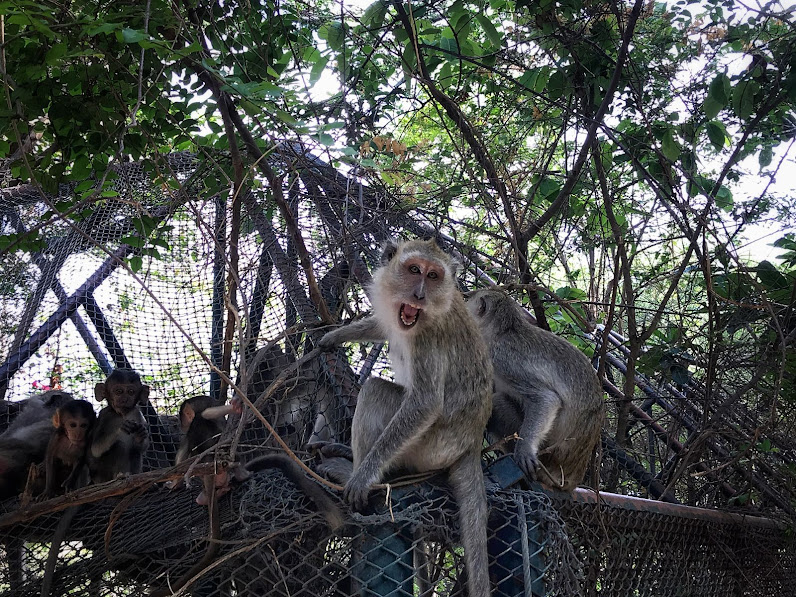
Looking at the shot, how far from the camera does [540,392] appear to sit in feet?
15.3

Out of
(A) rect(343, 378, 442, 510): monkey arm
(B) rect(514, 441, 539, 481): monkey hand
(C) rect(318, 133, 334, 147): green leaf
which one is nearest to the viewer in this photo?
(C) rect(318, 133, 334, 147): green leaf

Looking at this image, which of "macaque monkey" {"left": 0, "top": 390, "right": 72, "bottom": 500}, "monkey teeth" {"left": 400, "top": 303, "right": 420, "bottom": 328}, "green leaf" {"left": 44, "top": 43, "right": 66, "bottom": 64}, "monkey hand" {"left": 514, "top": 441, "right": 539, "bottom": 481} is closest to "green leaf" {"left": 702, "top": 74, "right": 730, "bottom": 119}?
"monkey teeth" {"left": 400, "top": 303, "right": 420, "bottom": 328}

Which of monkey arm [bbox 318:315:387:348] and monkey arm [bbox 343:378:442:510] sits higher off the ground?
monkey arm [bbox 318:315:387:348]

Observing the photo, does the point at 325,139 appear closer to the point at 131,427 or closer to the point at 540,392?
the point at 540,392

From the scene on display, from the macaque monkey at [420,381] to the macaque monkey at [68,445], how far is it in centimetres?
168

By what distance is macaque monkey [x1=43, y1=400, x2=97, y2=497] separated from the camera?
435 centimetres

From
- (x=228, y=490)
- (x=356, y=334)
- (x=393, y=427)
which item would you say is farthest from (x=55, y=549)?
(x=356, y=334)

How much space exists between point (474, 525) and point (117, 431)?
277 cm

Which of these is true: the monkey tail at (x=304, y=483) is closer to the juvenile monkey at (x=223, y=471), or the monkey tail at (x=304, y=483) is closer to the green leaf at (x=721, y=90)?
the juvenile monkey at (x=223, y=471)

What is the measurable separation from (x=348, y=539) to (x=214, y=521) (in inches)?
23.0

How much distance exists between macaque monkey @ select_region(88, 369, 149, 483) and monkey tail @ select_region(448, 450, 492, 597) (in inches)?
98.0

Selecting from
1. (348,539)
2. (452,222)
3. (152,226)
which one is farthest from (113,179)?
(348,539)

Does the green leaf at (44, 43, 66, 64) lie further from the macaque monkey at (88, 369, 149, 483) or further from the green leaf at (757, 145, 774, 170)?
the green leaf at (757, 145, 774, 170)

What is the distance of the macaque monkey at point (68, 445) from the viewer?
4348 mm
